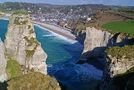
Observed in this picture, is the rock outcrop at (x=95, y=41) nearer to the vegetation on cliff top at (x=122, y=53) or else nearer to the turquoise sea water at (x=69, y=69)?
the turquoise sea water at (x=69, y=69)

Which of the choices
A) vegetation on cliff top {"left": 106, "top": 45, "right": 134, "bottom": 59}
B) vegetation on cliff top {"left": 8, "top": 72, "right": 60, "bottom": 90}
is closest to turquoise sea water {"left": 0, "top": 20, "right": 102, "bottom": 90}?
vegetation on cliff top {"left": 106, "top": 45, "right": 134, "bottom": 59}

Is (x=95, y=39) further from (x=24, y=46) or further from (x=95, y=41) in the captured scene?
(x=24, y=46)

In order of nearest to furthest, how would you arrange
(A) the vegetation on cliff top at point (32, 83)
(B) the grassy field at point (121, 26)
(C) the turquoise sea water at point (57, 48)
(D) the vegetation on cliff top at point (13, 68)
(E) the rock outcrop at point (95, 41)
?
(A) the vegetation on cliff top at point (32, 83) → (D) the vegetation on cliff top at point (13, 68) → (B) the grassy field at point (121, 26) → (E) the rock outcrop at point (95, 41) → (C) the turquoise sea water at point (57, 48)

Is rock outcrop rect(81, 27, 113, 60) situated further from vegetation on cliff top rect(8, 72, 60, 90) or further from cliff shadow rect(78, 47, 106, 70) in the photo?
vegetation on cliff top rect(8, 72, 60, 90)

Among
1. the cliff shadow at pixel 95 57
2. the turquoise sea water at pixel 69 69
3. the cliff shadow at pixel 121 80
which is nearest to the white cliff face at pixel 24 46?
the turquoise sea water at pixel 69 69

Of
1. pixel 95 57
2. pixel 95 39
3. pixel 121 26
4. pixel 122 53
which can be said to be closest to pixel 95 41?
pixel 95 39

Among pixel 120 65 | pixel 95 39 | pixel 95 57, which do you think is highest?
pixel 120 65

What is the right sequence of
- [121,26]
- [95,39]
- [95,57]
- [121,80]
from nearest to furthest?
[121,80]
[95,57]
[95,39]
[121,26]
